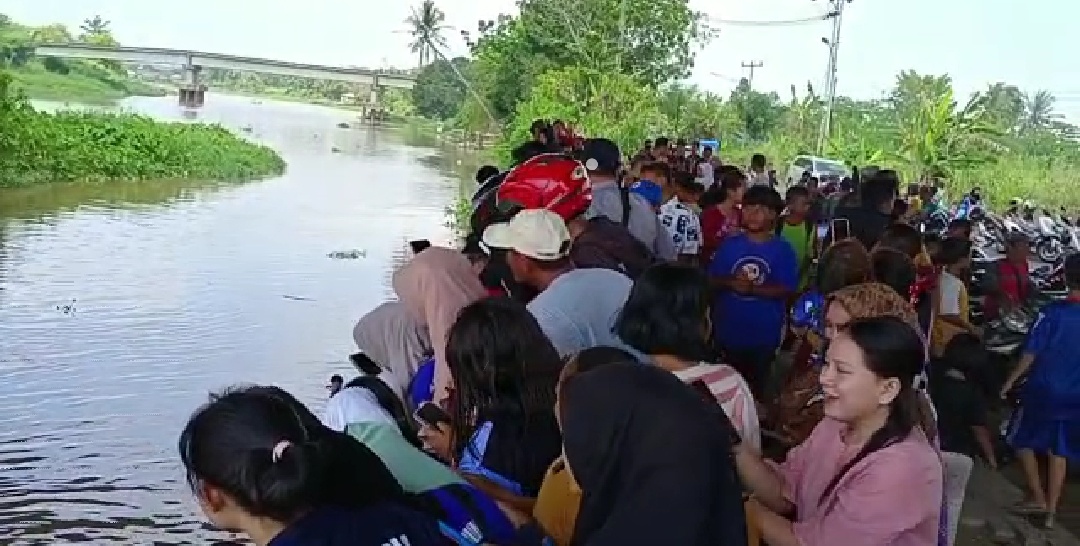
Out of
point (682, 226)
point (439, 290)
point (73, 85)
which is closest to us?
point (439, 290)

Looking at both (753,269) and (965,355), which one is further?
(965,355)

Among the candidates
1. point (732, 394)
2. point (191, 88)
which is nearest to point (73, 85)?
point (191, 88)

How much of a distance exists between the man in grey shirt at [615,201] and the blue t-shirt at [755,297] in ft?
0.96

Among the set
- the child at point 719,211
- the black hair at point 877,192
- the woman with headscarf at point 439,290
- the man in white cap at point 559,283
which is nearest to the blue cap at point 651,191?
the child at point 719,211

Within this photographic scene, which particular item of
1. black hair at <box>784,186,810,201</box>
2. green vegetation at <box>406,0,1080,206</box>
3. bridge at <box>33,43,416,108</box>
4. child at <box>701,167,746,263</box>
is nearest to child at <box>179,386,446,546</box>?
child at <box>701,167,746,263</box>

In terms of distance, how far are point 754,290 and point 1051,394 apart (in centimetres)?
138

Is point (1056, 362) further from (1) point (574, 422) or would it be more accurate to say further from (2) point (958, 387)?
(1) point (574, 422)

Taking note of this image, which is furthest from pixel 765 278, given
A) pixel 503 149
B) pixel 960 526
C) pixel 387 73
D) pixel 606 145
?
pixel 387 73

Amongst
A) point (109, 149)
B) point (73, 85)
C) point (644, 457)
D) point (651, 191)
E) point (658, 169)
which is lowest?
point (109, 149)

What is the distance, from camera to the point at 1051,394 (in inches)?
214

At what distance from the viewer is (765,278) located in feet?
17.6

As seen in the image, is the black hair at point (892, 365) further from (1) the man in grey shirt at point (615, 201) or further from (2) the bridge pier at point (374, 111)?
(2) the bridge pier at point (374, 111)

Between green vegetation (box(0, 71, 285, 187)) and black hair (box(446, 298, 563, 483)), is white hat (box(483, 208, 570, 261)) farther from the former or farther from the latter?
green vegetation (box(0, 71, 285, 187))

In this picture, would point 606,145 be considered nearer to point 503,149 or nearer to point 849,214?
point 849,214
